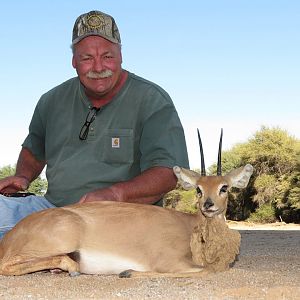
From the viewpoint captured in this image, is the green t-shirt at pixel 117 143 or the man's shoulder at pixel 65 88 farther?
the man's shoulder at pixel 65 88

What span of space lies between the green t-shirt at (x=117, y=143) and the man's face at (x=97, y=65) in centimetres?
21

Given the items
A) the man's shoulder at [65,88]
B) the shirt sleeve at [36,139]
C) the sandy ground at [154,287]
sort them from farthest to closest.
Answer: the shirt sleeve at [36,139], the man's shoulder at [65,88], the sandy ground at [154,287]

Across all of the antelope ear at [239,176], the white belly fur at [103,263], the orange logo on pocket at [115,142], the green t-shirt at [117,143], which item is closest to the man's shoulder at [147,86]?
the green t-shirt at [117,143]

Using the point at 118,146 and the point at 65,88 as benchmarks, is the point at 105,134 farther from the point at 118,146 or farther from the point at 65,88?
the point at 65,88

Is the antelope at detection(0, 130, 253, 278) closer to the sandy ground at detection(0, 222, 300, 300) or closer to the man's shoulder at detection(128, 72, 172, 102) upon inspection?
the sandy ground at detection(0, 222, 300, 300)

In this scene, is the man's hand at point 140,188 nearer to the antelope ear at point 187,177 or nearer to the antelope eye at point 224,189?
the antelope ear at point 187,177

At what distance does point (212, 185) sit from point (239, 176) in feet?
1.48

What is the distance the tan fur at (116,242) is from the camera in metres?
5.99

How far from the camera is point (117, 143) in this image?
718 cm

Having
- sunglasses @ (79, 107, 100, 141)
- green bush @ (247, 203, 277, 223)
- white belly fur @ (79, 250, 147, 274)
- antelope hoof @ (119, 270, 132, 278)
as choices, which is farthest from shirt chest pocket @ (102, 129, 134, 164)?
green bush @ (247, 203, 277, 223)

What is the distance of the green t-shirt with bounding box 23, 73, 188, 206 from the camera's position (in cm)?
714

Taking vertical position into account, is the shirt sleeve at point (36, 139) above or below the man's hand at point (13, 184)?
above

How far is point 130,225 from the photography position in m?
6.26

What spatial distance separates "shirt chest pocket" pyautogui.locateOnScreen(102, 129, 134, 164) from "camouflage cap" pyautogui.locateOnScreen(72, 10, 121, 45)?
0.97 meters
